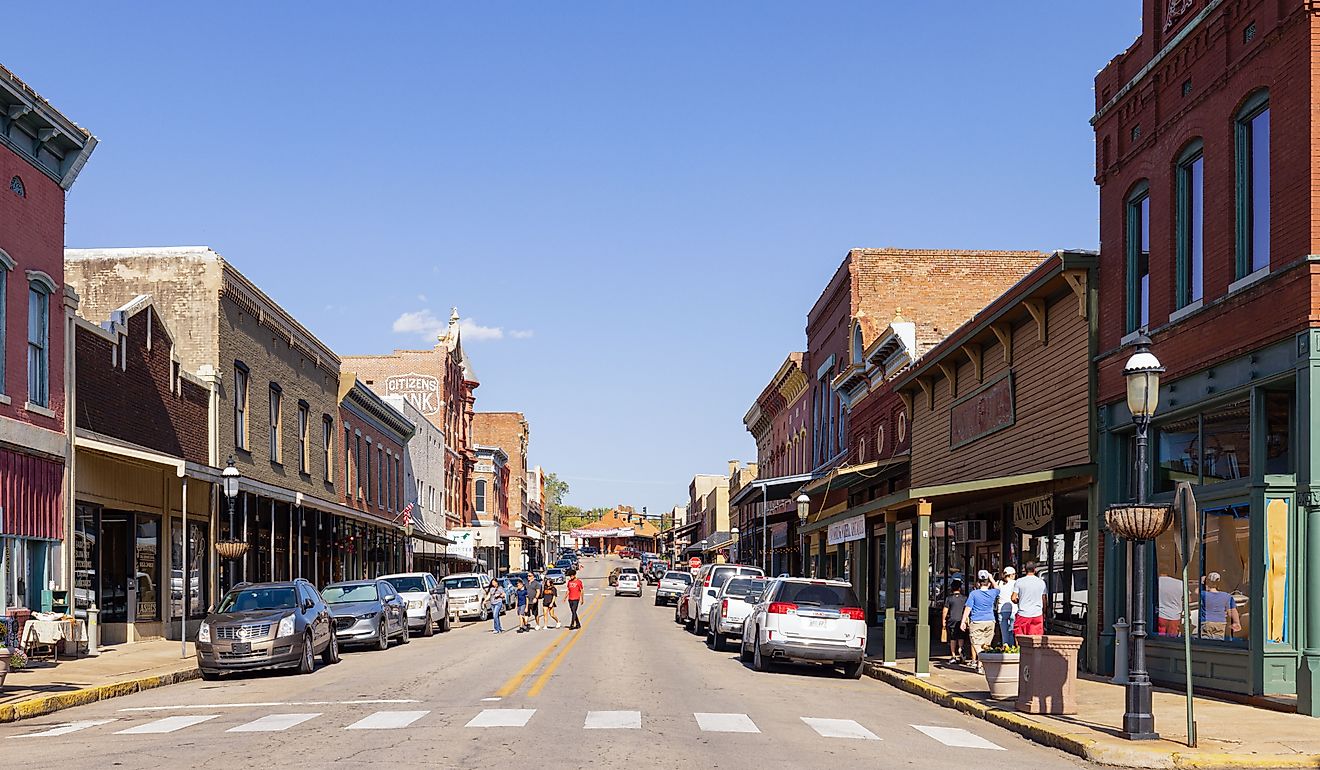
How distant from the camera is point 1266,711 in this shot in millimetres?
16047

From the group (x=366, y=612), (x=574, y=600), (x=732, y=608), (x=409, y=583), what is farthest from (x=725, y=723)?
(x=574, y=600)

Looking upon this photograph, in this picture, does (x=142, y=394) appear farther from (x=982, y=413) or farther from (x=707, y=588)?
(x=982, y=413)

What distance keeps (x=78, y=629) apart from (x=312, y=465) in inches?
789

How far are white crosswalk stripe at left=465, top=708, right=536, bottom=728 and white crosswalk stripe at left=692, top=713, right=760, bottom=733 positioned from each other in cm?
181

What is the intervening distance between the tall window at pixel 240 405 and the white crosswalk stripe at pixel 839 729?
24.6m

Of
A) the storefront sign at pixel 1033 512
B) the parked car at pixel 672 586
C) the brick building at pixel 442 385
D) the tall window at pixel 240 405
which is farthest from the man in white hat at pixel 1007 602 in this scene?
the brick building at pixel 442 385

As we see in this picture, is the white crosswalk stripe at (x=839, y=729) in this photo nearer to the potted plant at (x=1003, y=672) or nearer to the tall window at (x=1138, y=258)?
the potted plant at (x=1003, y=672)

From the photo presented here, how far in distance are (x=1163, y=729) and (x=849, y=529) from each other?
14463 mm

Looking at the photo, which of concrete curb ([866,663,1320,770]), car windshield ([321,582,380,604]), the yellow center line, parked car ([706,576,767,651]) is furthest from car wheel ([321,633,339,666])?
concrete curb ([866,663,1320,770])

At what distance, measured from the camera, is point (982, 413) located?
29.0m

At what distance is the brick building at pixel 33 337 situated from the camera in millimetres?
24031

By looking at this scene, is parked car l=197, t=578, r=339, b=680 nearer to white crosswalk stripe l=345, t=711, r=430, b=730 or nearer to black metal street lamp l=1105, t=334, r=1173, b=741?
white crosswalk stripe l=345, t=711, r=430, b=730

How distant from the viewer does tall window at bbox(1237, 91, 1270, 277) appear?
1733 cm

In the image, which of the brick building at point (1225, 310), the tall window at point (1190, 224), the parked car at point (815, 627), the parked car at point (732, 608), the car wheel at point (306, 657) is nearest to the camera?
the brick building at point (1225, 310)
